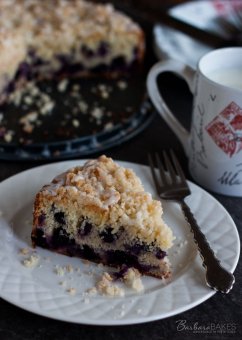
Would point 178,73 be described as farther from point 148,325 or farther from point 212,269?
point 148,325

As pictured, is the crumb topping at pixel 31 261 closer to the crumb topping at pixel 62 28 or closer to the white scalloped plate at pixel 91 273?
the white scalloped plate at pixel 91 273

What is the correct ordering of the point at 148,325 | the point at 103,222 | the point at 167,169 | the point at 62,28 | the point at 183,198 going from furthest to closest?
the point at 62,28
the point at 167,169
the point at 183,198
the point at 103,222
the point at 148,325

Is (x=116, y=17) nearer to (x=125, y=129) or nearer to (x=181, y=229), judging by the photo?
(x=125, y=129)

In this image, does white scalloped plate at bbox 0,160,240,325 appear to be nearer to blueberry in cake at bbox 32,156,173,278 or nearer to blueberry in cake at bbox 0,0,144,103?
blueberry in cake at bbox 32,156,173,278

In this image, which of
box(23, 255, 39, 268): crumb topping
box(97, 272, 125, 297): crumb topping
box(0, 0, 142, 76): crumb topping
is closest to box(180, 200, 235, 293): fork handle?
box(97, 272, 125, 297): crumb topping

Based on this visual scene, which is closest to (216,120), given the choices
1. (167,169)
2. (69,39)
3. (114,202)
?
(167,169)

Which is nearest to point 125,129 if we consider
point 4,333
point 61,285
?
point 61,285
